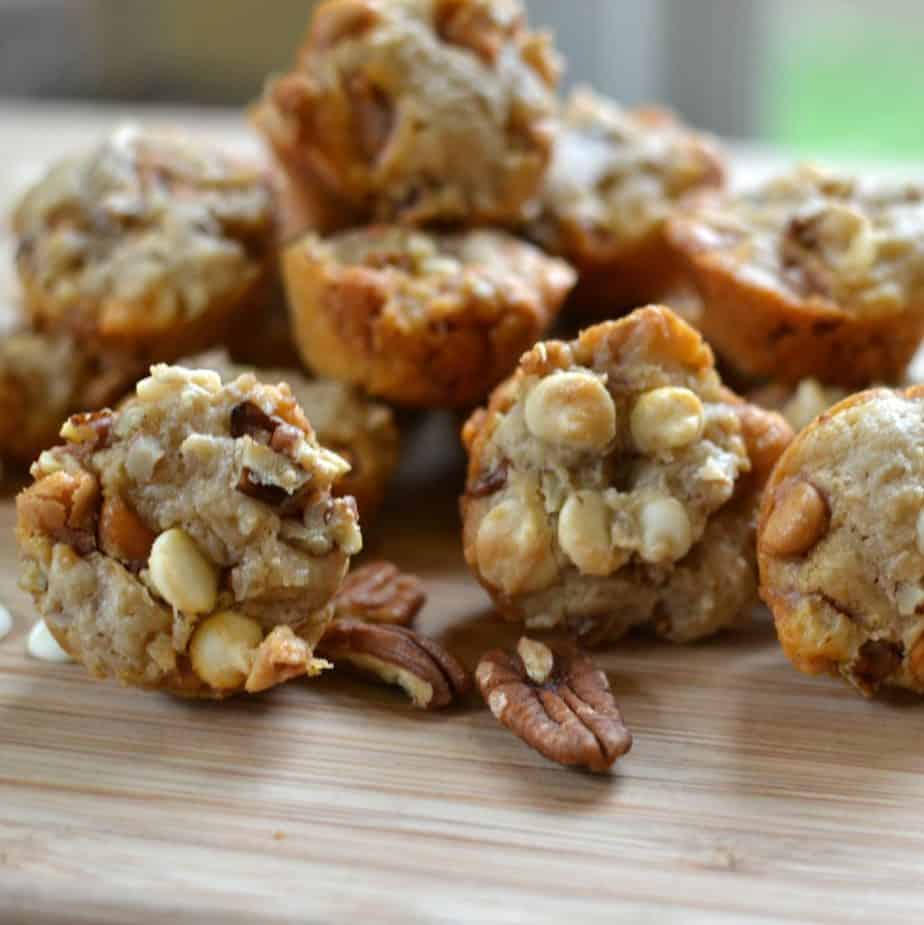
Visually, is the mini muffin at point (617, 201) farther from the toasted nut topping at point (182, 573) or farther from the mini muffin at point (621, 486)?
the toasted nut topping at point (182, 573)

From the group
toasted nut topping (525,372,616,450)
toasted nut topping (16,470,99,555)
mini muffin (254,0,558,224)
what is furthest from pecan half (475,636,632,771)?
mini muffin (254,0,558,224)

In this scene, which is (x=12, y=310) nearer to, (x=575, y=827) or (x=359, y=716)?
(x=359, y=716)

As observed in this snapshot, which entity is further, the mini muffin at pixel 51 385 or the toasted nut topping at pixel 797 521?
the mini muffin at pixel 51 385

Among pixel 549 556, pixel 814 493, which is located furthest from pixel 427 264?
pixel 814 493

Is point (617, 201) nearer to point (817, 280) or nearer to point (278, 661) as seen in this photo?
point (817, 280)

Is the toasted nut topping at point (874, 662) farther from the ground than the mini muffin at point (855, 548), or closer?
closer

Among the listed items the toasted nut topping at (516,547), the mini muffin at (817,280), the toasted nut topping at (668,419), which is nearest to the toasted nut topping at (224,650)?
the toasted nut topping at (516,547)

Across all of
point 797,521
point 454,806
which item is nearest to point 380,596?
point 454,806
